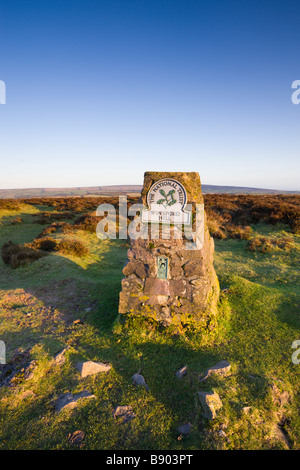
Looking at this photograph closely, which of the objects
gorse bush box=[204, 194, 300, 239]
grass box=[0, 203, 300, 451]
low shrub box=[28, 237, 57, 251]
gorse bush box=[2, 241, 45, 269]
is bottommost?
grass box=[0, 203, 300, 451]

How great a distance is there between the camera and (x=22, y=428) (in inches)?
122

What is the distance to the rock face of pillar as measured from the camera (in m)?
4.88

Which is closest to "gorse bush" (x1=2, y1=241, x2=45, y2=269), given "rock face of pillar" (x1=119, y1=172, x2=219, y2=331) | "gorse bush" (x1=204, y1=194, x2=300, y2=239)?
"rock face of pillar" (x1=119, y1=172, x2=219, y2=331)

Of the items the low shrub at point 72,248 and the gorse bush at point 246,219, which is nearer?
the low shrub at point 72,248

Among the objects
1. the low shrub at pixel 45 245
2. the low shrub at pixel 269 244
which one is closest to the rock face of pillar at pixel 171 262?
the low shrub at pixel 269 244

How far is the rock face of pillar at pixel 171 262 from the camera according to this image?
4883 millimetres

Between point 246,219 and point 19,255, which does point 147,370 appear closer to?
point 19,255

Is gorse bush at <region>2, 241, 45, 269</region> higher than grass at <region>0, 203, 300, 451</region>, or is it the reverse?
gorse bush at <region>2, 241, 45, 269</region>

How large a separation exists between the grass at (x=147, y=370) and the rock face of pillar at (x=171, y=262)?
0.47 m

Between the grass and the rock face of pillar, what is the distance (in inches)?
18.6

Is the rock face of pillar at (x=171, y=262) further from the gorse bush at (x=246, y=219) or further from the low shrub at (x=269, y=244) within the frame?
the gorse bush at (x=246, y=219)

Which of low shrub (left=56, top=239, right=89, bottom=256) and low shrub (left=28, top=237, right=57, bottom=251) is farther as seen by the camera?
low shrub (left=28, top=237, right=57, bottom=251)

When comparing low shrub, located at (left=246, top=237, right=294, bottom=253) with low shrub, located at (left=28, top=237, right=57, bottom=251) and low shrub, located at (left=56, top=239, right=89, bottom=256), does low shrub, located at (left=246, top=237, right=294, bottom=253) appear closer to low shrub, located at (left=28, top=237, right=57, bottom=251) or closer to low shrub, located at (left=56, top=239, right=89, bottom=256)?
low shrub, located at (left=56, top=239, right=89, bottom=256)

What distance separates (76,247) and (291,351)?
9169mm
